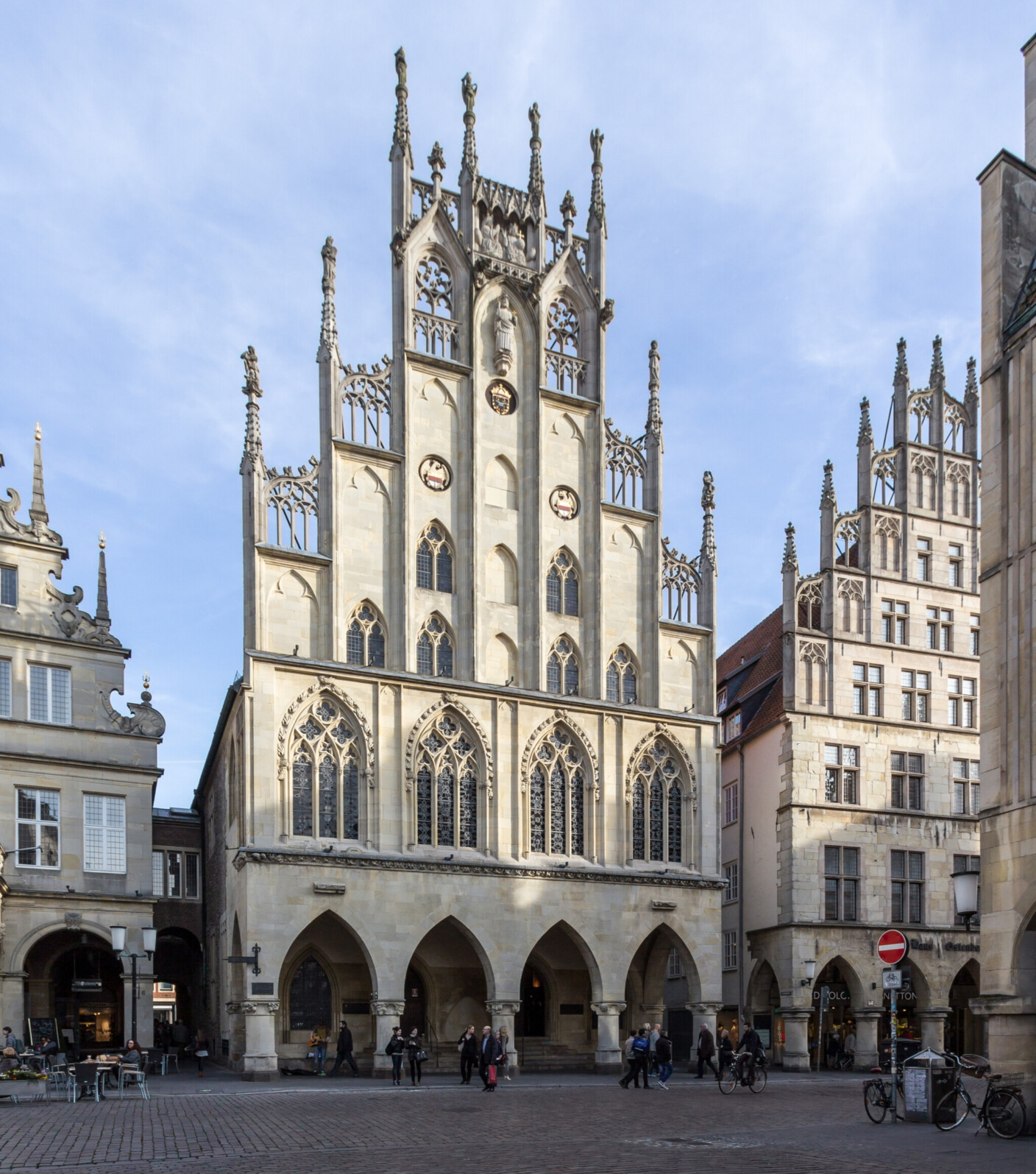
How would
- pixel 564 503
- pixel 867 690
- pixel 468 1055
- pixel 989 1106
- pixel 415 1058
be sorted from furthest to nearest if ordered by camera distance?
pixel 867 690 → pixel 564 503 → pixel 415 1058 → pixel 468 1055 → pixel 989 1106

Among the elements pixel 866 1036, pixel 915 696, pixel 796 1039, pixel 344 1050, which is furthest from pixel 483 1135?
pixel 915 696

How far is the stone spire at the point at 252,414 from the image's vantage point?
1359 inches

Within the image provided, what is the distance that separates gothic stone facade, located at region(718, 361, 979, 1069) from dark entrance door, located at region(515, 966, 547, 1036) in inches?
278

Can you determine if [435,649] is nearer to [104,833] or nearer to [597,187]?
[104,833]

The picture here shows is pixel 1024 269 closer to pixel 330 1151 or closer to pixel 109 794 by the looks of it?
pixel 330 1151

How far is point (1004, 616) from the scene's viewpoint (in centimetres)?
2017

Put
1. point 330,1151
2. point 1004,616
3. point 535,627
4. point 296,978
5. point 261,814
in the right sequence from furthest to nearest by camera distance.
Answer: point 535,627
point 296,978
point 261,814
point 1004,616
point 330,1151

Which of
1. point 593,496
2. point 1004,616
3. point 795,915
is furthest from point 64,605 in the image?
point 1004,616

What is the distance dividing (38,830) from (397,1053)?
35.8ft

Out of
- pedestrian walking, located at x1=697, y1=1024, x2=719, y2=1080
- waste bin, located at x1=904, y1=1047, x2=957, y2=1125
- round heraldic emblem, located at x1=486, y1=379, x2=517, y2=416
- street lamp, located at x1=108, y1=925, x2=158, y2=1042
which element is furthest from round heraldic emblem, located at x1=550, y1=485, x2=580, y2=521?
waste bin, located at x1=904, y1=1047, x2=957, y2=1125

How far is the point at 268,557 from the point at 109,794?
7.70m

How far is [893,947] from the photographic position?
17328 mm

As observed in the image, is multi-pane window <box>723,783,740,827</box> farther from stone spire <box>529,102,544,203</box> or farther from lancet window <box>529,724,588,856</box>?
stone spire <box>529,102,544,203</box>

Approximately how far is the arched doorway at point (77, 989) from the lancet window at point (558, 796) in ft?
38.7
